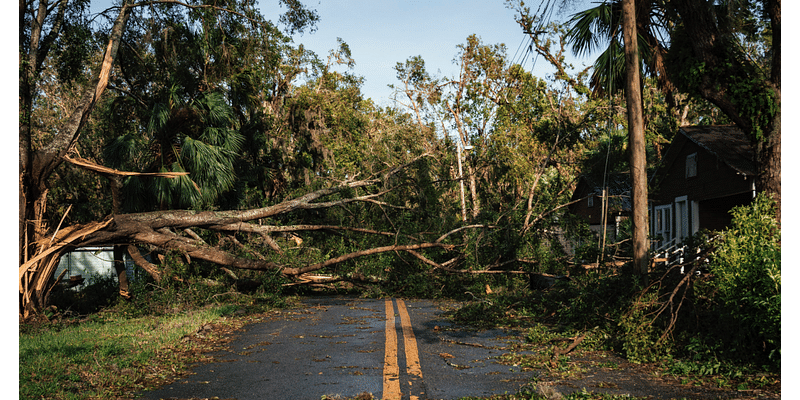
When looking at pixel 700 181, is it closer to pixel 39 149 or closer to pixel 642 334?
pixel 642 334

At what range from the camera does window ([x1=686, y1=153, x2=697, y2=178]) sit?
18781mm

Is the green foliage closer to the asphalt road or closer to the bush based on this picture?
the bush

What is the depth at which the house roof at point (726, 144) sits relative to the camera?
15930mm

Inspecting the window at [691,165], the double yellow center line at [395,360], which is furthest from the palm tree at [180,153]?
the window at [691,165]

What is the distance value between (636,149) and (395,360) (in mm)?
4778

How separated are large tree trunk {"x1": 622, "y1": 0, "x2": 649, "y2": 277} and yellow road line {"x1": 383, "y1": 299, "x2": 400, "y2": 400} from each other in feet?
12.0

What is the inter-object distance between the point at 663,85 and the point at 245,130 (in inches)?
530

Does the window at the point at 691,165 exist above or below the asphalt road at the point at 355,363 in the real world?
above

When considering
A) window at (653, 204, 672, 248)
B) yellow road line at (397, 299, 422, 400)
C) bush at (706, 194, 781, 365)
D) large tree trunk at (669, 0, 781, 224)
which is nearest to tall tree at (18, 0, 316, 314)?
yellow road line at (397, 299, 422, 400)

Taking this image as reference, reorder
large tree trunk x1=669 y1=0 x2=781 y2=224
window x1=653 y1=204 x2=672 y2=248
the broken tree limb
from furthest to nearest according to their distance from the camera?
window x1=653 y1=204 x2=672 y2=248, large tree trunk x1=669 y1=0 x2=781 y2=224, the broken tree limb

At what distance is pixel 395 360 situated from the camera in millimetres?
6027

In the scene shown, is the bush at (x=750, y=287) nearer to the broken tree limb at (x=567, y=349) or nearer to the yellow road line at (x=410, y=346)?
the broken tree limb at (x=567, y=349)

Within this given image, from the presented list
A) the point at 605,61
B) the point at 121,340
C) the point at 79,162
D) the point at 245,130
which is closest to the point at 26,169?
the point at 79,162

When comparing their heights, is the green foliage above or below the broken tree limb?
above
